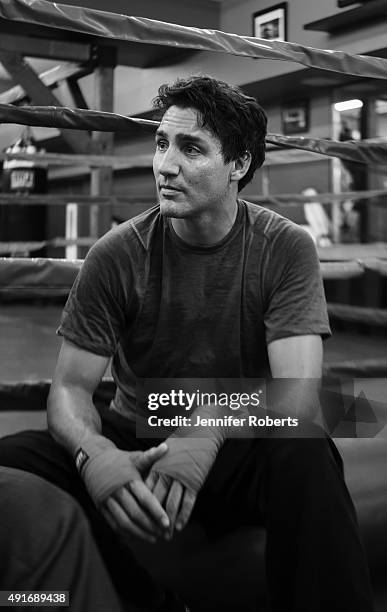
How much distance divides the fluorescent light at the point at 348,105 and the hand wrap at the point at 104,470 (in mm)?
5142

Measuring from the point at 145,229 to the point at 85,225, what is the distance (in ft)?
29.9

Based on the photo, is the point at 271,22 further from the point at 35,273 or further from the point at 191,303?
the point at 191,303

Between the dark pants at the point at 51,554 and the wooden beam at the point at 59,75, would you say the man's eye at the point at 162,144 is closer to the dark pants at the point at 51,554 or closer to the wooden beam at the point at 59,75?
the dark pants at the point at 51,554

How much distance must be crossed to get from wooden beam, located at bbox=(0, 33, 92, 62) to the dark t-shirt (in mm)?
3881

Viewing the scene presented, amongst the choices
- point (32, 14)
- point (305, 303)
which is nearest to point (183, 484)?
point (305, 303)

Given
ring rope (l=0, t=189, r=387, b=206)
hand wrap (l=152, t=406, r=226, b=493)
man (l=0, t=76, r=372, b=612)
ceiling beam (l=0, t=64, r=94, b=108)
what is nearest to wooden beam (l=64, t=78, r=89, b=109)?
ceiling beam (l=0, t=64, r=94, b=108)

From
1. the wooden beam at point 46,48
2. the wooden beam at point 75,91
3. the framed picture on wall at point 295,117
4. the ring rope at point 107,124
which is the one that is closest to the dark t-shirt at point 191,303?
the ring rope at point 107,124

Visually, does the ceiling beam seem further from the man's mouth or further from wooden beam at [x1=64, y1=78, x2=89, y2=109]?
the man's mouth

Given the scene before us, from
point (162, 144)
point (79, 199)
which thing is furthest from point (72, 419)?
point (79, 199)

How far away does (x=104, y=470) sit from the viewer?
88cm

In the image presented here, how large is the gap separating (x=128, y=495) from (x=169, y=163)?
498mm

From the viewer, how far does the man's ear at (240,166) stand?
1.12 m

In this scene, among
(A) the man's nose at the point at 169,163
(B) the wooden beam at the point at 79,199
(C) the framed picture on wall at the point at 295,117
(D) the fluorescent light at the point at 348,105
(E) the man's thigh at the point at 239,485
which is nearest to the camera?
(E) the man's thigh at the point at 239,485

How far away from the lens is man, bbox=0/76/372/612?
0.89 meters
